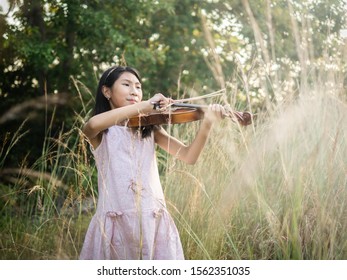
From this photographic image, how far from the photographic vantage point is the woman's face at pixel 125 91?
2.44 metres

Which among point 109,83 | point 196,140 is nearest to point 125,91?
point 109,83

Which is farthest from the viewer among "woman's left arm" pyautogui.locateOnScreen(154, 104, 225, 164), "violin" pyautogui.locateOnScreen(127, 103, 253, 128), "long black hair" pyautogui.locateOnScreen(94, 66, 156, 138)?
"long black hair" pyautogui.locateOnScreen(94, 66, 156, 138)

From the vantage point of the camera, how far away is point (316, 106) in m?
3.21

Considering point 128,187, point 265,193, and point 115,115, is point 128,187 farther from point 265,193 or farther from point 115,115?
point 265,193

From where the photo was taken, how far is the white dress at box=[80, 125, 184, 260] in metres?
2.25

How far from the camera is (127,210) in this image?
7.45 feet

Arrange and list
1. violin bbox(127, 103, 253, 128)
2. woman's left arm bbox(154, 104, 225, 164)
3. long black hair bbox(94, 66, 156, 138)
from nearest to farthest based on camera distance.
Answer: woman's left arm bbox(154, 104, 225, 164), violin bbox(127, 103, 253, 128), long black hair bbox(94, 66, 156, 138)

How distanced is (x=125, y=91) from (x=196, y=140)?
0.41 meters

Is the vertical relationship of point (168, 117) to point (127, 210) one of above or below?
above

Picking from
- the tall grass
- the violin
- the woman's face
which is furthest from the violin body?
the tall grass

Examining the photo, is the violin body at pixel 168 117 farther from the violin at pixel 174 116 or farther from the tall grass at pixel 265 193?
the tall grass at pixel 265 193

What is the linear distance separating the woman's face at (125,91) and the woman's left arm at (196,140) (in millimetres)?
200

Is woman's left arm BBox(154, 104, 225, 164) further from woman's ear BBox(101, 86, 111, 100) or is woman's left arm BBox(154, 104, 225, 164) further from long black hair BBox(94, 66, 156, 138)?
woman's ear BBox(101, 86, 111, 100)

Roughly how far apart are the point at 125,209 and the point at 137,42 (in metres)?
3.91
